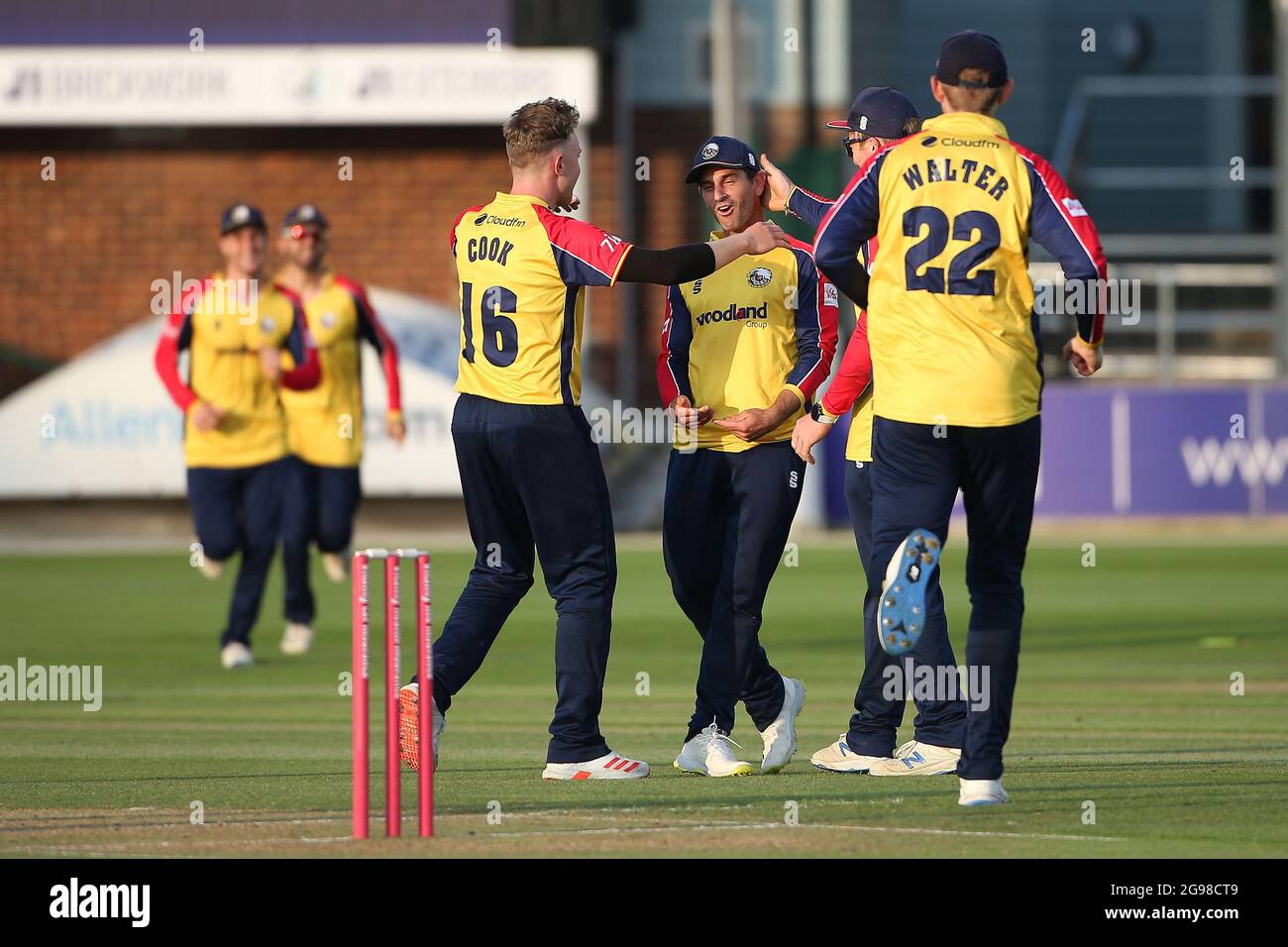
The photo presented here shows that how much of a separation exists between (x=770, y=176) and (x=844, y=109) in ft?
65.7

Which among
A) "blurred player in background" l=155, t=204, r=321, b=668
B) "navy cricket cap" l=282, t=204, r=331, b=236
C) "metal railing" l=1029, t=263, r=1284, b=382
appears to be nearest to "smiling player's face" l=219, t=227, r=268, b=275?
"blurred player in background" l=155, t=204, r=321, b=668

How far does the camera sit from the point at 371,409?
80.4 ft

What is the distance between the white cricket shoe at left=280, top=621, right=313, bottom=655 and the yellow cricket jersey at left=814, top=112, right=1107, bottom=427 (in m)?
7.50

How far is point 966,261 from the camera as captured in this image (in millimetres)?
7141

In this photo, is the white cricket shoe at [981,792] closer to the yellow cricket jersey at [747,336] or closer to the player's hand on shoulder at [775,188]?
the yellow cricket jersey at [747,336]

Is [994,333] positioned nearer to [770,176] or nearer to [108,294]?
[770,176]

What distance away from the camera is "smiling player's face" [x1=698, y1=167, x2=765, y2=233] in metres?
8.48

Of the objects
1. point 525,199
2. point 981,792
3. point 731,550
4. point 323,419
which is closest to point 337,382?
point 323,419

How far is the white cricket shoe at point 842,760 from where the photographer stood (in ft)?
27.5

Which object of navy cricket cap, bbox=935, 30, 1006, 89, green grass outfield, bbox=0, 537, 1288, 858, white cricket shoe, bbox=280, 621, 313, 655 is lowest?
green grass outfield, bbox=0, 537, 1288, 858

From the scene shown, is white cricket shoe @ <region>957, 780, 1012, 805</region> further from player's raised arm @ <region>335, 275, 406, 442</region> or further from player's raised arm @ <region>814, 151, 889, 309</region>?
player's raised arm @ <region>335, 275, 406, 442</region>

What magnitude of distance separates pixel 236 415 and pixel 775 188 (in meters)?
5.94

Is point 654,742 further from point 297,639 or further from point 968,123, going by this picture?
point 297,639

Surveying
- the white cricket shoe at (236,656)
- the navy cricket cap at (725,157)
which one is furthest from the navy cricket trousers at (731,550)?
the white cricket shoe at (236,656)
